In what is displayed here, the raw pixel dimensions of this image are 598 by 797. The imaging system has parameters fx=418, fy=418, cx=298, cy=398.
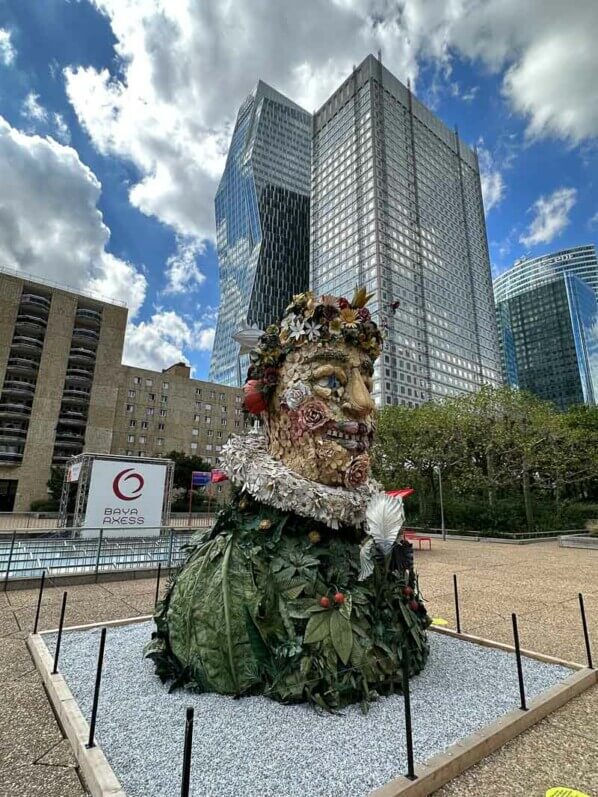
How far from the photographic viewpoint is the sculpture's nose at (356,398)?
459cm

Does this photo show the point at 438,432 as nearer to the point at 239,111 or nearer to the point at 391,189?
the point at 391,189

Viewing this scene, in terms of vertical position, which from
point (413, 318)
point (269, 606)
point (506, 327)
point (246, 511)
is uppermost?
point (506, 327)

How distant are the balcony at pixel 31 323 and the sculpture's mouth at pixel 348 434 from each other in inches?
2117

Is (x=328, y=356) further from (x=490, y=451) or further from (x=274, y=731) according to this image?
(x=490, y=451)

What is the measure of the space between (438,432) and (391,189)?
75.5 m

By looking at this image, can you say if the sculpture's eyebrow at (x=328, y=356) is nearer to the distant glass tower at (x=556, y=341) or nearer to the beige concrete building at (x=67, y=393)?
the beige concrete building at (x=67, y=393)

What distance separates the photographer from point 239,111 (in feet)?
401

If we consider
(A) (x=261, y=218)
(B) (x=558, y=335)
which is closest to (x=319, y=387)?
(A) (x=261, y=218)

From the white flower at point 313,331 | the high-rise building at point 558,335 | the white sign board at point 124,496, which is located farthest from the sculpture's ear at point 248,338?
the high-rise building at point 558,335

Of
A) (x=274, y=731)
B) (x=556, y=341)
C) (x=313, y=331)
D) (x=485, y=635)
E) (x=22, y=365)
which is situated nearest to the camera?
(x=274, y=731)

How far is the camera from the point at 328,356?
4598 millimetres

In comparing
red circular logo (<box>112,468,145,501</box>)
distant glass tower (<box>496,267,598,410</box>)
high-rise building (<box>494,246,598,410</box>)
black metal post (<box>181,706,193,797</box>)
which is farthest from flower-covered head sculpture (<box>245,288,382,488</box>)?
distant glass tower (<box>496,267,598,410</box>)

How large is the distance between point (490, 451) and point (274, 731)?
23.6 m

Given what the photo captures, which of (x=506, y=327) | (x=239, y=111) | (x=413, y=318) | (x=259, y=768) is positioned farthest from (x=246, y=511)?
(x=239, y=111)
